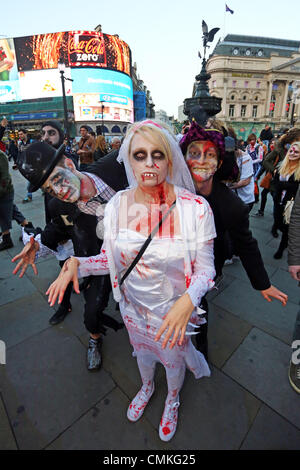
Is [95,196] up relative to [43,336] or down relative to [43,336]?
up

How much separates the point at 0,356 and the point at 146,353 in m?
1.71

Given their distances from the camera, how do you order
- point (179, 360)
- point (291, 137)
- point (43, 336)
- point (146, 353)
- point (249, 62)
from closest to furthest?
point (179, 360)
point (146, 353)
point (43, 336)
point (291, 137)
point (249, 62)

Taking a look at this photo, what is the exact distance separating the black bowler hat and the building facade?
183ft

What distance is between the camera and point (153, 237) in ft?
4.30

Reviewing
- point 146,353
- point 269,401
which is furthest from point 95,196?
point 269,401

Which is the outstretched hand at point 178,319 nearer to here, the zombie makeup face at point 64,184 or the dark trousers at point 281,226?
the zombie makeup face at point 64,184

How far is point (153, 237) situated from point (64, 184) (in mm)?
831

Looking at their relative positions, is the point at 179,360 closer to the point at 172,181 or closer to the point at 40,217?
the point at 172,181

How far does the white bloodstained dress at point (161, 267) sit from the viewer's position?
130 centimetres

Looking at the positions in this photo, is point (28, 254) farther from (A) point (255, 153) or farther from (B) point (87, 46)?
(B) point (87, 46)

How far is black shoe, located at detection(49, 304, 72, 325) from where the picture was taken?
9.07 feet

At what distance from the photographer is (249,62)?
163 ft

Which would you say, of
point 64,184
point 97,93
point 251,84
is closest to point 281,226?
point 64,184

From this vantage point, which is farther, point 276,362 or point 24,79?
point 24,79
